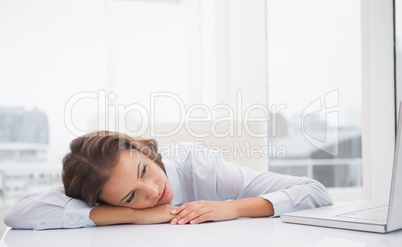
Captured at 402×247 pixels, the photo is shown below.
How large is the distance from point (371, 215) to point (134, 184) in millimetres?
601

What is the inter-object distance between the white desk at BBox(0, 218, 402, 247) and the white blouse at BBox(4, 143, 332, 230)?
0.04 meters

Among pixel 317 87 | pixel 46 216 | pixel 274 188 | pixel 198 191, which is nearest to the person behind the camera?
pixel 46 216

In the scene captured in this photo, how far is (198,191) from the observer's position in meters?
1.41

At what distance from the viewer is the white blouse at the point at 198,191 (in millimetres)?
1062

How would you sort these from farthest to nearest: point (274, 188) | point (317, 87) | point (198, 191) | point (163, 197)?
point (317, 87)
point (198, 191)
point (274, 188)
point (163, 197)

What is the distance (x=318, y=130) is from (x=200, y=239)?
1518 mm

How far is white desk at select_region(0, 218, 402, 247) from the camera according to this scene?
808mm

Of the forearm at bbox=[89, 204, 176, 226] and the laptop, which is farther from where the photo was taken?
the forearm at bbox=[89, 204, 176, 226]

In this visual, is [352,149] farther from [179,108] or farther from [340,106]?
[179,108]

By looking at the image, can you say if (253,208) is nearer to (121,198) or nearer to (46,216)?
(121,198)

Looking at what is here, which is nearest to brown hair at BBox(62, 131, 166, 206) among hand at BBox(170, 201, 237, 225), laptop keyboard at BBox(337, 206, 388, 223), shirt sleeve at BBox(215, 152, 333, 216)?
hand at BBox(170, 201, 237, 225)

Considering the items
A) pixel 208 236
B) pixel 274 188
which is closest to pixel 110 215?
pixel 208 236

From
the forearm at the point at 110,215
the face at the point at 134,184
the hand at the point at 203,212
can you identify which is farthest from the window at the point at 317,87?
the forearm at the point at 110,215

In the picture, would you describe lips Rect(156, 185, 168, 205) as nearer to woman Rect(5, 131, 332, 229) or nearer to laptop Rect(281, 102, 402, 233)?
woman Rect(5, 131, 332, 229)
